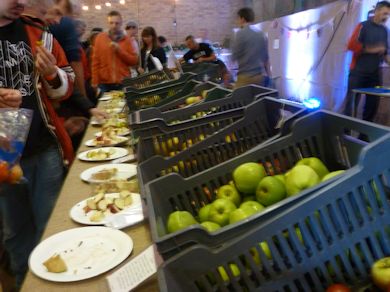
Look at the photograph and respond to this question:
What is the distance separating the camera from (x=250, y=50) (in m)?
4.48

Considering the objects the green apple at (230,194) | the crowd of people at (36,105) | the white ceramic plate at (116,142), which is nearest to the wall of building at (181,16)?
the crowd of people at (36,105)

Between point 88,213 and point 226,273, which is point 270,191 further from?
point 88,213

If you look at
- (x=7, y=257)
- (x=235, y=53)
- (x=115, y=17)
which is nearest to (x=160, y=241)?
(x=7, y=257)

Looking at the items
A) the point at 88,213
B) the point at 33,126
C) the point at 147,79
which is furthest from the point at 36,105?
the point at 147,79

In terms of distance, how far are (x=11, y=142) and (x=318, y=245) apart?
0.99 meters

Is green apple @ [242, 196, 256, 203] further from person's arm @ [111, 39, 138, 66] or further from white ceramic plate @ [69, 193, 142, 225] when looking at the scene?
person's arm @ [111, 39, 138, 66]

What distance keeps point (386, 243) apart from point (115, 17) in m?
4.60

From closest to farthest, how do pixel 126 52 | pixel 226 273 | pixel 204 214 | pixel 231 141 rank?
pixel 226 273, pixel 204 214, pixel 231 141, pixel 126 52

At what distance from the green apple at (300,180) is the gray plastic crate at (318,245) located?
0.54 ft

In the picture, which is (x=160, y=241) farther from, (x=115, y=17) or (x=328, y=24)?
(x=328, y=24)

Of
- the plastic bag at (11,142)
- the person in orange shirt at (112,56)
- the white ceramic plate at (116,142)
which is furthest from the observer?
the person in orange shirt at (112,56)

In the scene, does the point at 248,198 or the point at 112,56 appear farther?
the point at 112,56

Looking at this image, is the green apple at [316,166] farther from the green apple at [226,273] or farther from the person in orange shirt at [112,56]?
the person in orange shirt at [112,56]

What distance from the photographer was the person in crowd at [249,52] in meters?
4.46
